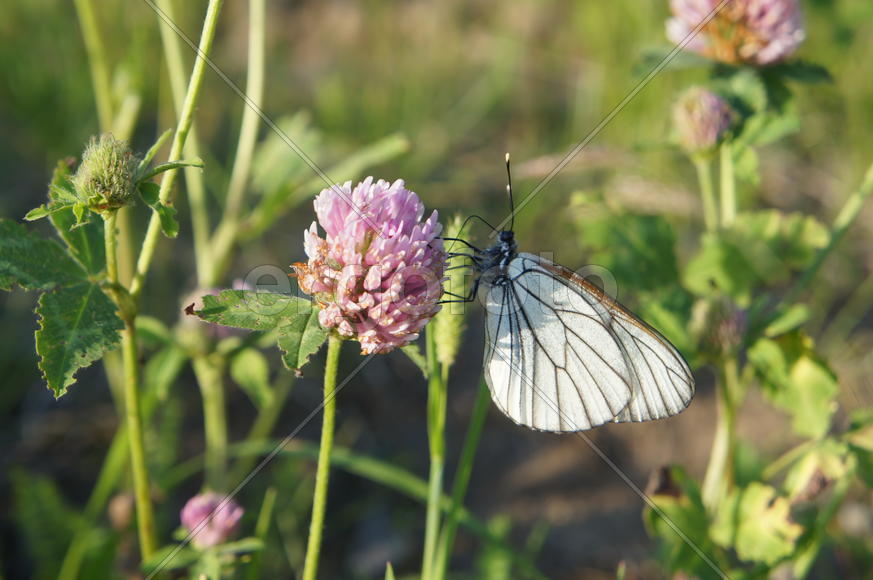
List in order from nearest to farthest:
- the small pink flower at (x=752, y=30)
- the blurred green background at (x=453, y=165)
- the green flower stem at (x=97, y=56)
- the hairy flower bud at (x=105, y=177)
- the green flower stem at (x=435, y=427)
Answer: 1. the hairy flower bud at (x=105, y=177)
2. the green flower stem at (x=435, y=427)
3. the small pink flower at (x=752, y=30)
4. the green flower stem at (x=97, y=56)
5. the blurred green background at (x=453, y=165)

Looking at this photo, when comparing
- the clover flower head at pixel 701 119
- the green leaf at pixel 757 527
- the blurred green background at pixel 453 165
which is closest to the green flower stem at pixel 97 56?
the blurred green background at pixel 453 165

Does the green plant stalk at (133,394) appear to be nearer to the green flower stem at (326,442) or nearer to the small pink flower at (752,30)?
the green flower stem at (326,442)

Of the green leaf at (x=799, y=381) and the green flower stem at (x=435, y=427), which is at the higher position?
the green leaf at (x=799, y=381)

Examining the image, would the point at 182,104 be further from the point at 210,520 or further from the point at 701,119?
the point at 701,119

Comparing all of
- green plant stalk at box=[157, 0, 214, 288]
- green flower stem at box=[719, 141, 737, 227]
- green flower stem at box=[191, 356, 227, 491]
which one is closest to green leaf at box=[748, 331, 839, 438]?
green flower stem at box=[719, 141, 737, 227]

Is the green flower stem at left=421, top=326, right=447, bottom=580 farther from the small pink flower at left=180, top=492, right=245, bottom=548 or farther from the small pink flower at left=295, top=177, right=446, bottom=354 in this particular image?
the small pink flower at left=180, top=492, right=245, bottom=548

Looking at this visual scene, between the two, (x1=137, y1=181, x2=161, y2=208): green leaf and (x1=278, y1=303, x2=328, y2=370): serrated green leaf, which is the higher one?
(x1=137, y1=181, x2=161, y2=208): green leaf
